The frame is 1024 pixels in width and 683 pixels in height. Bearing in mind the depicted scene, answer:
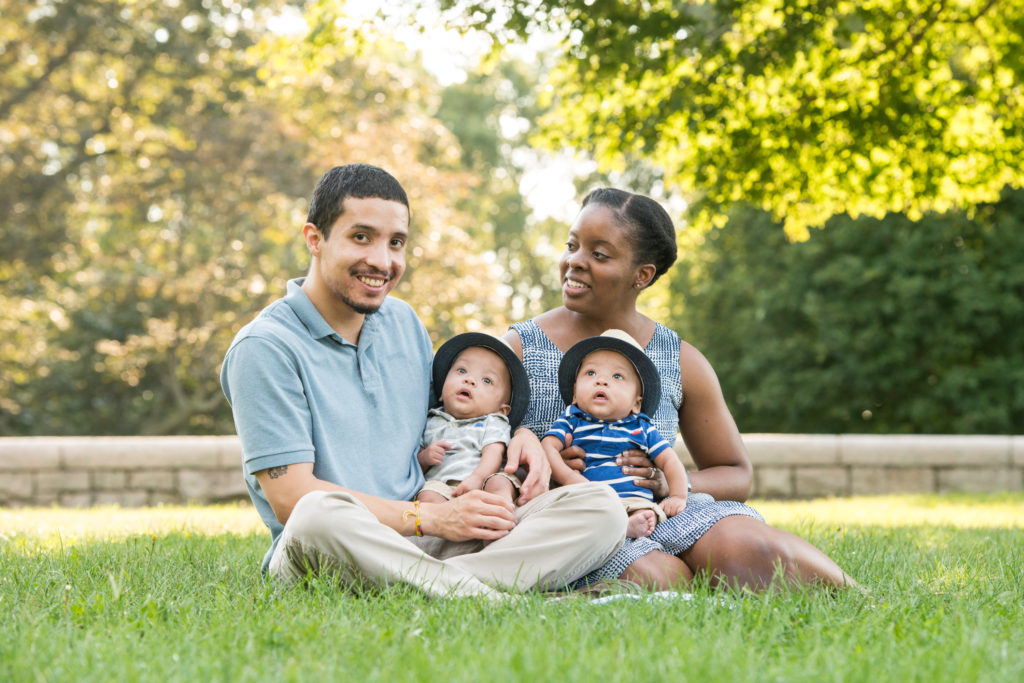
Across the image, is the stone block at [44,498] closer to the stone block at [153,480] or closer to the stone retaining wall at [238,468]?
the stone retaining wall at [238,468]

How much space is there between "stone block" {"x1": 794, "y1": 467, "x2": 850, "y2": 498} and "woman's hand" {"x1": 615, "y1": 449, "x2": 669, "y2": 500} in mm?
5459

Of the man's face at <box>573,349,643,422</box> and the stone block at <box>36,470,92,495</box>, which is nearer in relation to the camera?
the man's face at <box>573,349,643,422</box>

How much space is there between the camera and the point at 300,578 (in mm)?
3285

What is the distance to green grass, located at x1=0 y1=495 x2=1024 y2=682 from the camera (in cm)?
235

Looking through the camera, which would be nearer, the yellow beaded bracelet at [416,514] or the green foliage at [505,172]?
the yellow beaded bracelet at [416,514]

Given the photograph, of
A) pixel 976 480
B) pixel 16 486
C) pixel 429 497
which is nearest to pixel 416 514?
pixel 429 497

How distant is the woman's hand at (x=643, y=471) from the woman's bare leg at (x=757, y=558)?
27 cm

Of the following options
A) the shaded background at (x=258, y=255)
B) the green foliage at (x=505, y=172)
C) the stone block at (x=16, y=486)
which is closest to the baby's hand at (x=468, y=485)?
the stone block at (x=16, y=486)

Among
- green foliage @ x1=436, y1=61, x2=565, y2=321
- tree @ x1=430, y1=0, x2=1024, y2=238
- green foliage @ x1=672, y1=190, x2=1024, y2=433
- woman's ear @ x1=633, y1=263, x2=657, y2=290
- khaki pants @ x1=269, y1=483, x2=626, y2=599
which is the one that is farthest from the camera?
green foliage @ x1=436, y1=61, x2=565, y2=321

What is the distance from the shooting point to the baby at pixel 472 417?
361cm

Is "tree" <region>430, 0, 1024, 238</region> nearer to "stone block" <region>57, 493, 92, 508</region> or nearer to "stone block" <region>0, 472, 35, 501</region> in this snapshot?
"stone block" <region>57, 493, 92, 508</region>

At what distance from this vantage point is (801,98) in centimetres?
891

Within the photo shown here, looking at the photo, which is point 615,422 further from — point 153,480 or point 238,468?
point 153,480

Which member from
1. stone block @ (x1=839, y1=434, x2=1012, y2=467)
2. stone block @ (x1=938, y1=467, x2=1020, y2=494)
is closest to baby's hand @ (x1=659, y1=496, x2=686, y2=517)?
stone block @ (x1=839, y1=434, x2=1012, y2=467)
